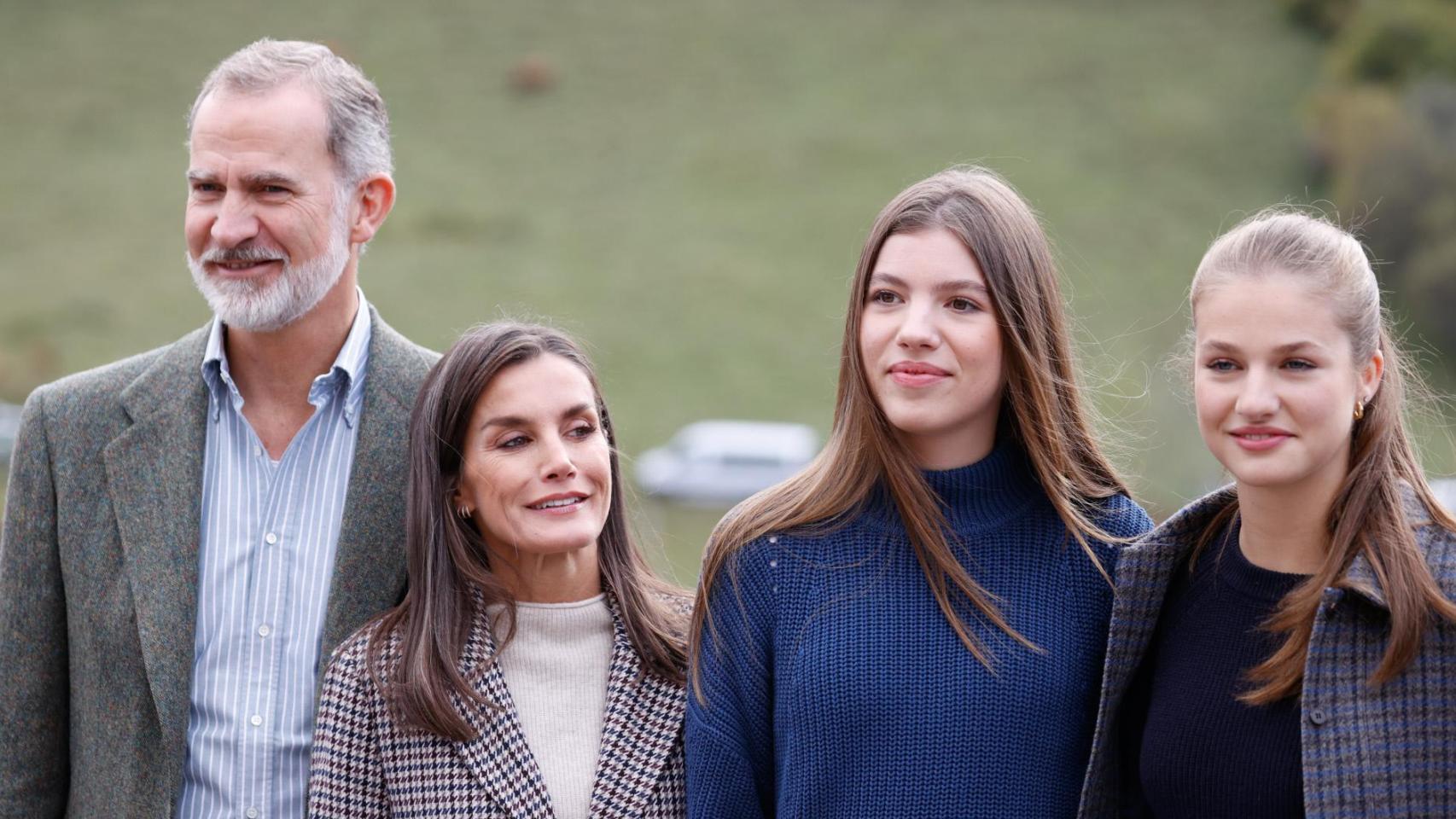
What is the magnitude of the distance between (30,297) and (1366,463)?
25240 millimetres

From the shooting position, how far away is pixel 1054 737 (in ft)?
7.92

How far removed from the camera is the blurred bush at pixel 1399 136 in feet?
73.6

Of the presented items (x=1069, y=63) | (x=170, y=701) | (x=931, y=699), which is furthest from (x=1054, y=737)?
(x=1069, y=63)

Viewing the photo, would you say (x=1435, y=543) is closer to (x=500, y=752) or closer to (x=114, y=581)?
(x=500, y=752)

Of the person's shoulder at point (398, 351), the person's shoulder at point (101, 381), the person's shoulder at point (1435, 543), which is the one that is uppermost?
the person's shoulder at point (398, 351)

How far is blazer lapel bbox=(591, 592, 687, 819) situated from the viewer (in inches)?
99.4

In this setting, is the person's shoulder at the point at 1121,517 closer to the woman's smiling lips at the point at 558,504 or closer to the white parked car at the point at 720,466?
the woman's smiling lips at the point at 558,504

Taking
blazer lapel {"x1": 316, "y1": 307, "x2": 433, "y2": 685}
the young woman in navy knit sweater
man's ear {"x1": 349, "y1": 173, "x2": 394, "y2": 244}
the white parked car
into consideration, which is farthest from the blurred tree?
blazer lapel {"x1": 316, "y1": 307, "x2": 433, "y2": 685}

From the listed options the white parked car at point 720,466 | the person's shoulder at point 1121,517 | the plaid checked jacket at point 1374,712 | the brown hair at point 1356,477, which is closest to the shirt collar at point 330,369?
the person's shoulder at point 1121,517

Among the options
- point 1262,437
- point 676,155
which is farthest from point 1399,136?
point 1262,437

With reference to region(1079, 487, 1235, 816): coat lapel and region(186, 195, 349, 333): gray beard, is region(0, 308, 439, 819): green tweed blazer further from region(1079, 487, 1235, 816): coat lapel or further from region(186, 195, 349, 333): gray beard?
region(1079, 487, 1235, 816): coat lapel

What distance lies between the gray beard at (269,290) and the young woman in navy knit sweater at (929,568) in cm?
88

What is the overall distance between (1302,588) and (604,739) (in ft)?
3.80

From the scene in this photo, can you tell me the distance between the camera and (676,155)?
96.4ft
